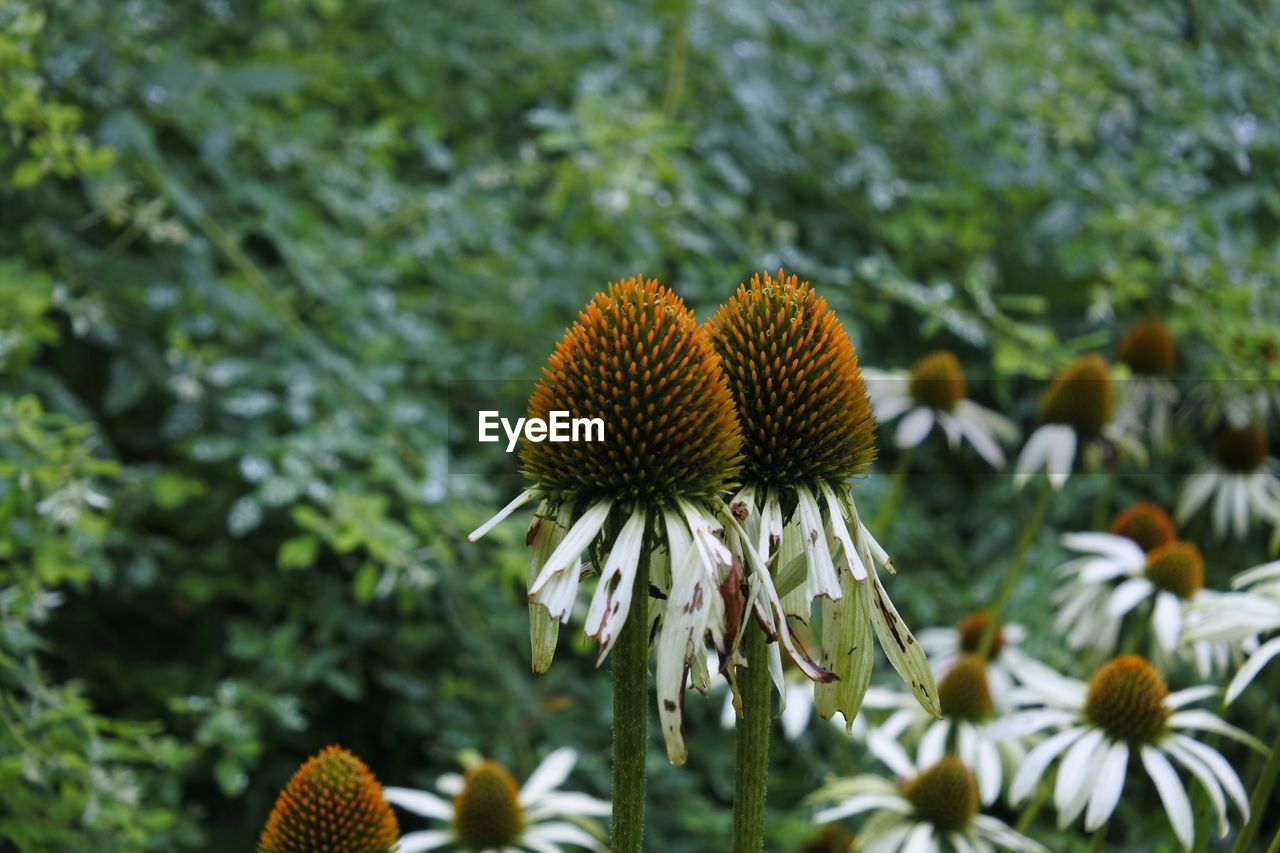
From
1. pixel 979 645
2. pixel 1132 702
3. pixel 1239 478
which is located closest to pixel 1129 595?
pixel 979 645

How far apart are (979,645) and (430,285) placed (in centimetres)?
139

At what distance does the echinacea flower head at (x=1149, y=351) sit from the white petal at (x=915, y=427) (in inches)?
22.7

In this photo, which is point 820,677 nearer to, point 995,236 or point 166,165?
point 166,165

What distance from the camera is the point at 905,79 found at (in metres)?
2.43

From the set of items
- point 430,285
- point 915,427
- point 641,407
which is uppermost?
point 430,285

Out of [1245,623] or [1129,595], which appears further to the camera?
[1129,595]

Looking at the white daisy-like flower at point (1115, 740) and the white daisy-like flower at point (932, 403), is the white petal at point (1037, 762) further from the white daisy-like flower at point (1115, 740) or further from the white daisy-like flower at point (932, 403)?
the white daisy-like flower at point (932, 403)

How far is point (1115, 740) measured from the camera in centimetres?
121

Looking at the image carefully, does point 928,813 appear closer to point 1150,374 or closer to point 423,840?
point 423,840

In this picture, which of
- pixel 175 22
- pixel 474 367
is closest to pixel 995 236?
pixel 474 367

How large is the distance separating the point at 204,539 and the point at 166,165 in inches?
23.5

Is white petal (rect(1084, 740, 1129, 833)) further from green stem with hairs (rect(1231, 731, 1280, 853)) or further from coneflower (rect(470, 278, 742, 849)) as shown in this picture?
coneflower (rect(470, 278, 742, 849))

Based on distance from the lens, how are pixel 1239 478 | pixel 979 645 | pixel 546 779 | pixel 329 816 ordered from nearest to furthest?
pixel 329 816
pixel 546 779
pixel 979 645
pixel 1239 478

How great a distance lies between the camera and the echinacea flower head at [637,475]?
2.23ft
